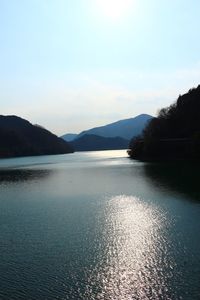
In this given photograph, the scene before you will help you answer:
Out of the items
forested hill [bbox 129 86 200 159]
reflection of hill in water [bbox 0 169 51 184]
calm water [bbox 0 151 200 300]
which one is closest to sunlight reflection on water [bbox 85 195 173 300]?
calm water [bbox 0 151 200 300]

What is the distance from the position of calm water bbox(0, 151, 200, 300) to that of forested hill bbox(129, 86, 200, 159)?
7551 cm

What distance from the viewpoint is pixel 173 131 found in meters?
128

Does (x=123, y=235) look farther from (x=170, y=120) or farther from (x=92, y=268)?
(x=170, y=120)

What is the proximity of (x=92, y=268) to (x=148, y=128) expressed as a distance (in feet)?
388

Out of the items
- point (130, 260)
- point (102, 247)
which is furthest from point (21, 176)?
point (130, 260)

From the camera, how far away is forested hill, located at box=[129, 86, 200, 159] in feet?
379

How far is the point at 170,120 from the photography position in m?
130

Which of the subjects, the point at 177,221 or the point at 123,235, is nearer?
the point at 123,235

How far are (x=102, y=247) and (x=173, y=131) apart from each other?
359 feet

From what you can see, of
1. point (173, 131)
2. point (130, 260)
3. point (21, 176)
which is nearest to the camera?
point (130, 260)

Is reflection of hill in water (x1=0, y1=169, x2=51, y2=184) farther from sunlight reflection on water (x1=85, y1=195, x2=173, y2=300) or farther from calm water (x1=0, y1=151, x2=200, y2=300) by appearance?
sunlight reflection on water (x1=85, y1=195, x2=173, y2=300)

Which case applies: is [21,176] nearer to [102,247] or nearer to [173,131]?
[102,247]

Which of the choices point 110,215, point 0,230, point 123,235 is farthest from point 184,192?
point 0,230

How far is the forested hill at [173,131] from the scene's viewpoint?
115m
